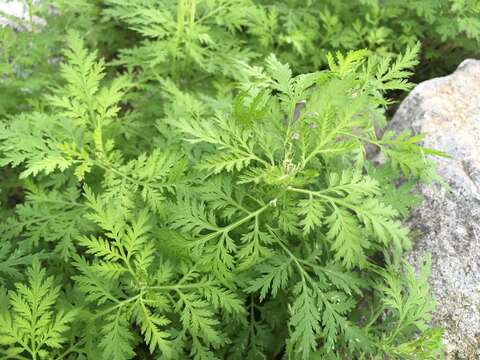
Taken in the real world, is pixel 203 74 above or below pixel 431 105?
above

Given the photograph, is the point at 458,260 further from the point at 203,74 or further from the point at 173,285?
the point at 203,74

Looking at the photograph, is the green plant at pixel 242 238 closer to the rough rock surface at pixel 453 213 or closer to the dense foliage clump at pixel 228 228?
the dense foliage clump at pixel 228 228

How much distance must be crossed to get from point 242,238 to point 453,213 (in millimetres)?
1374

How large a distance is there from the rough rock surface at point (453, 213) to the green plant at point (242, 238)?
0.66ft

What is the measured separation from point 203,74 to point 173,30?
0.54 meters

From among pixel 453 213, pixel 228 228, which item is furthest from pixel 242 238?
pixel 453 213

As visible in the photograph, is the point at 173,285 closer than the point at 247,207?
Yes

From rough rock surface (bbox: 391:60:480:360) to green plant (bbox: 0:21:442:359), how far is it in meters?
A: 0.20

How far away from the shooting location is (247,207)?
239 centimetres

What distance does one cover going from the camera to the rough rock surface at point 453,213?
8.01 feet

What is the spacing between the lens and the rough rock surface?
2.44 meters

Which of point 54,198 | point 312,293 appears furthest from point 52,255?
point 312,293

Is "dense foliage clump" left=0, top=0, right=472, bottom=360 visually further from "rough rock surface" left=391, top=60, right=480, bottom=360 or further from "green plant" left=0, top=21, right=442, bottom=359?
"rough rock surface" left=391, top=60, right=480, bottom=360

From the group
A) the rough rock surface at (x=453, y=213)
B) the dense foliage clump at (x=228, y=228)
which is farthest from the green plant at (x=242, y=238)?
the rough rock surface at (x=453, y=213)
